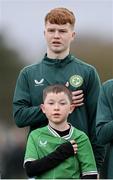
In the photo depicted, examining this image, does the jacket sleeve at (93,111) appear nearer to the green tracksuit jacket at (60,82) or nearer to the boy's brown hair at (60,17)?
the green tracksuit jacket at (60,82)

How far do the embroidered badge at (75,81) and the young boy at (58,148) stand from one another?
27 centimetres

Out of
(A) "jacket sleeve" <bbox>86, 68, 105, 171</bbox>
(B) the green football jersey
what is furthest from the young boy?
(A) "jacket sleeve" <bbox>86, 68, 105, 171</bbox>

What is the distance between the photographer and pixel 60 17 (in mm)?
4527

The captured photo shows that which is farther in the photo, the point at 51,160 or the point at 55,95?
the point at 55,95

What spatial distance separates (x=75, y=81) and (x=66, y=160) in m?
0.66

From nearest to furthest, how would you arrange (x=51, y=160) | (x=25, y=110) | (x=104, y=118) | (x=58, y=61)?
(x=51, y=160), (x=104, y=118), (x=25, y=110), (x=58, y=61)

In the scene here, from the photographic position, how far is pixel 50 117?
4.14 m

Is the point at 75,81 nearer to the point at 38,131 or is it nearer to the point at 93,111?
the point at 93,111

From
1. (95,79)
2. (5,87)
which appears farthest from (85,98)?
(5,87)

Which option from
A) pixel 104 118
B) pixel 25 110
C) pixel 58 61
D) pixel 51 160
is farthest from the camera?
pixel 58 61

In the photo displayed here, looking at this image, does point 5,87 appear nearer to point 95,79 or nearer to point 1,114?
point 1,114

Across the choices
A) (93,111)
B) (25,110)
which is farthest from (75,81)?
(25,110)

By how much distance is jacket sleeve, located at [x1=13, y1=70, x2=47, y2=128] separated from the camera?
4.39 metres

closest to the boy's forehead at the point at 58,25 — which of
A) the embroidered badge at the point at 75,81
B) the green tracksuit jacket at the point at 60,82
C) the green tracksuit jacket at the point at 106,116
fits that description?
the green tracksuit jacket at the point at 60,82
